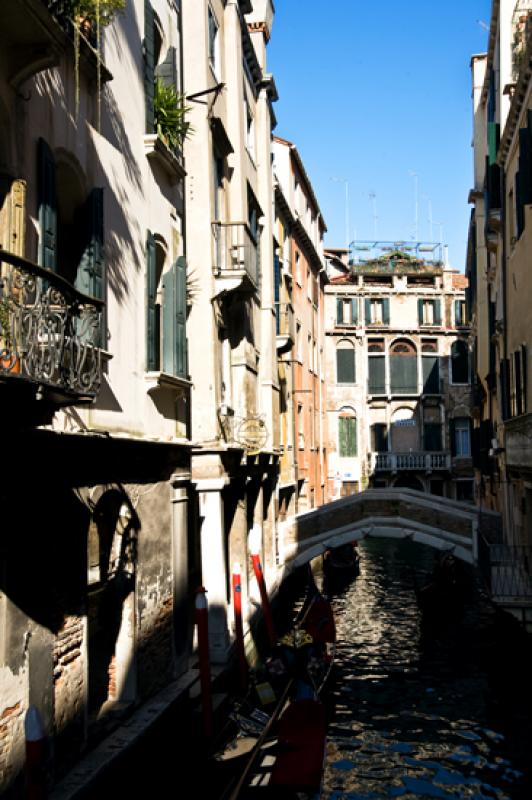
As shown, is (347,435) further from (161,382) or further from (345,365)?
(161,382)

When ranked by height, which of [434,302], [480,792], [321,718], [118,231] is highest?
[434,302]

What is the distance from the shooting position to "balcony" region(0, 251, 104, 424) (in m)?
4.20

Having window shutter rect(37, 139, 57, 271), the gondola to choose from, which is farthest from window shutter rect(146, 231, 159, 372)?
the gondola

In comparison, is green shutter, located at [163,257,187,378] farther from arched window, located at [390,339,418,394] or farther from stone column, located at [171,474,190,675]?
arched window, located at [390,339,418,394]

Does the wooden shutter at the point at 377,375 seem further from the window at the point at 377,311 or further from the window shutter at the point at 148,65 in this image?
the window shutter at the point at 148,65

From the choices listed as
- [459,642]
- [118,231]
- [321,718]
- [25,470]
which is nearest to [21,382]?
[25,470]

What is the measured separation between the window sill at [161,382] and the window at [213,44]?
Answer: 5.89m

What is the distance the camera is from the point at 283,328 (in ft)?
64.8

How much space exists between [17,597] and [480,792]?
19.9ft

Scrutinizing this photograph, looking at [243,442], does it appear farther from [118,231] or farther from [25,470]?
[25,470]

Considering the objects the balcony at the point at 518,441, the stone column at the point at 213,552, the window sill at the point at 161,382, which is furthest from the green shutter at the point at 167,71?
the balcony at the point at 518,441

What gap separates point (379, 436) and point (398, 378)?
2542 millimetres

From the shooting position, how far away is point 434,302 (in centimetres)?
3666

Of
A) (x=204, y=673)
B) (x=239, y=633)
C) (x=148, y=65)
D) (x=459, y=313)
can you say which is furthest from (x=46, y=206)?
(x=459, y=313)
